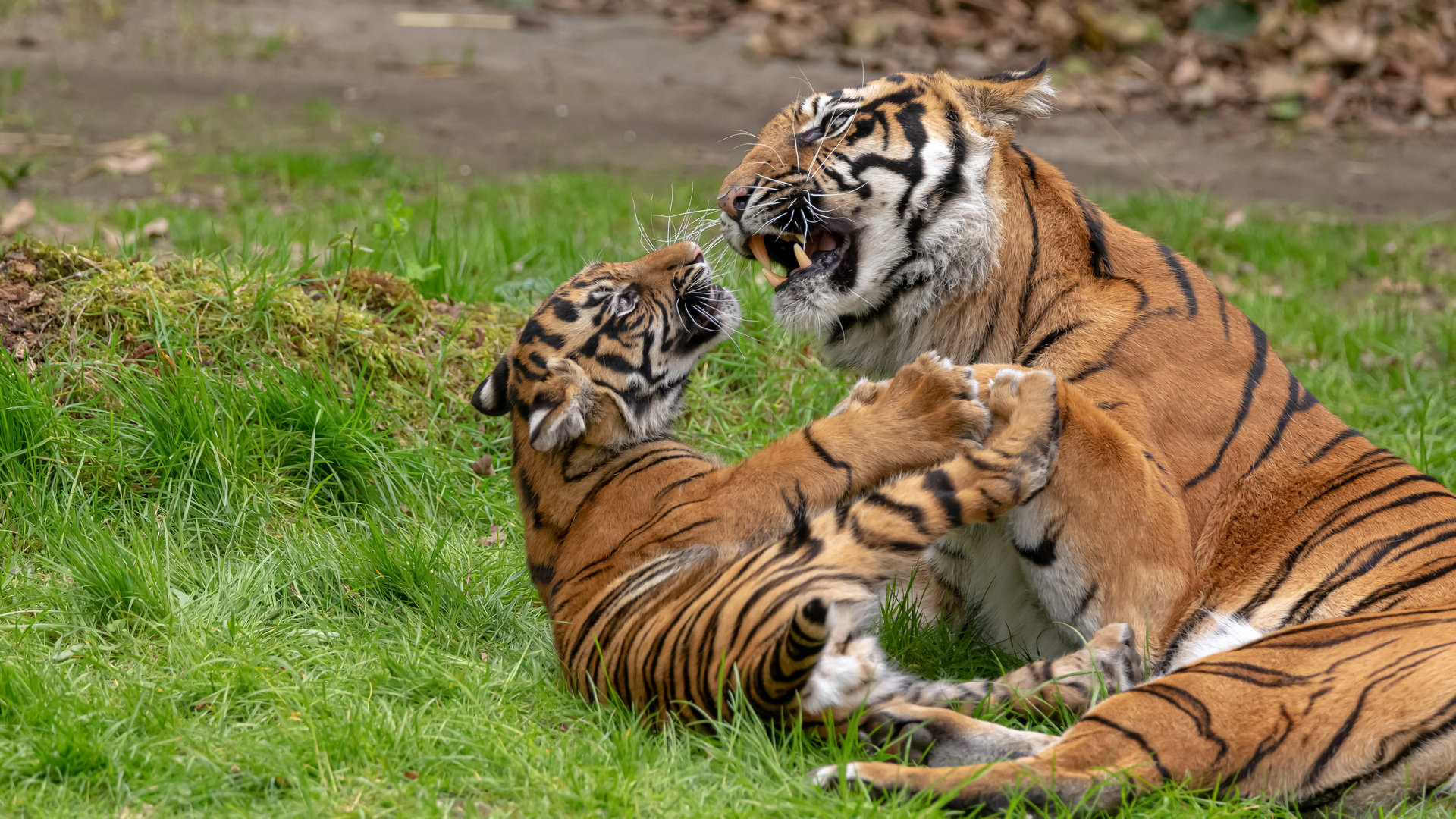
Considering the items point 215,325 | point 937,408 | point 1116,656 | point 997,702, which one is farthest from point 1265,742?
point 215,325

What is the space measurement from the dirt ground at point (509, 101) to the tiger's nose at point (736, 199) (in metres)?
4.45

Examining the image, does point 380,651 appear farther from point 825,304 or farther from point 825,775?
point 825,304

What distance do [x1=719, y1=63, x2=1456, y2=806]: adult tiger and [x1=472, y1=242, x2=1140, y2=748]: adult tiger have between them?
0.49 feet

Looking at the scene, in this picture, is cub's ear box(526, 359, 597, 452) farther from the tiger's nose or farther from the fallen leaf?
the fallen leaf

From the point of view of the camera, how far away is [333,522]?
3443mm

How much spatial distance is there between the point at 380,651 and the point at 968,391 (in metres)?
1.41

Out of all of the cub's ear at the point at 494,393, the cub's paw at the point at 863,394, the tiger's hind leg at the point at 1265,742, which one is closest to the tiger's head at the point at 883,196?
the cub's paw at the point at 863,394

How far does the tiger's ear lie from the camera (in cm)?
290

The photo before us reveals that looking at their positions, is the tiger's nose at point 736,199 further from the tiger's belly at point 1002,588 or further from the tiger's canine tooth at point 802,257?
the tiger's belly at point 1002,588

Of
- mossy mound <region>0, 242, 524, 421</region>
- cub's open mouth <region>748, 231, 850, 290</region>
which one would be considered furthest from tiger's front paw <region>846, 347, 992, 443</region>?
mossy mound <region>0, 242, 524, 421</region>

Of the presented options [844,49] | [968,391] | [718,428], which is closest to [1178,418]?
[968,391]

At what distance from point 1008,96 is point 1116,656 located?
1320mm

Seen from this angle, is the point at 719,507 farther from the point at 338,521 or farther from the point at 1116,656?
the point at 338,521

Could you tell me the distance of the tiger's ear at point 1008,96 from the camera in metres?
2.90
